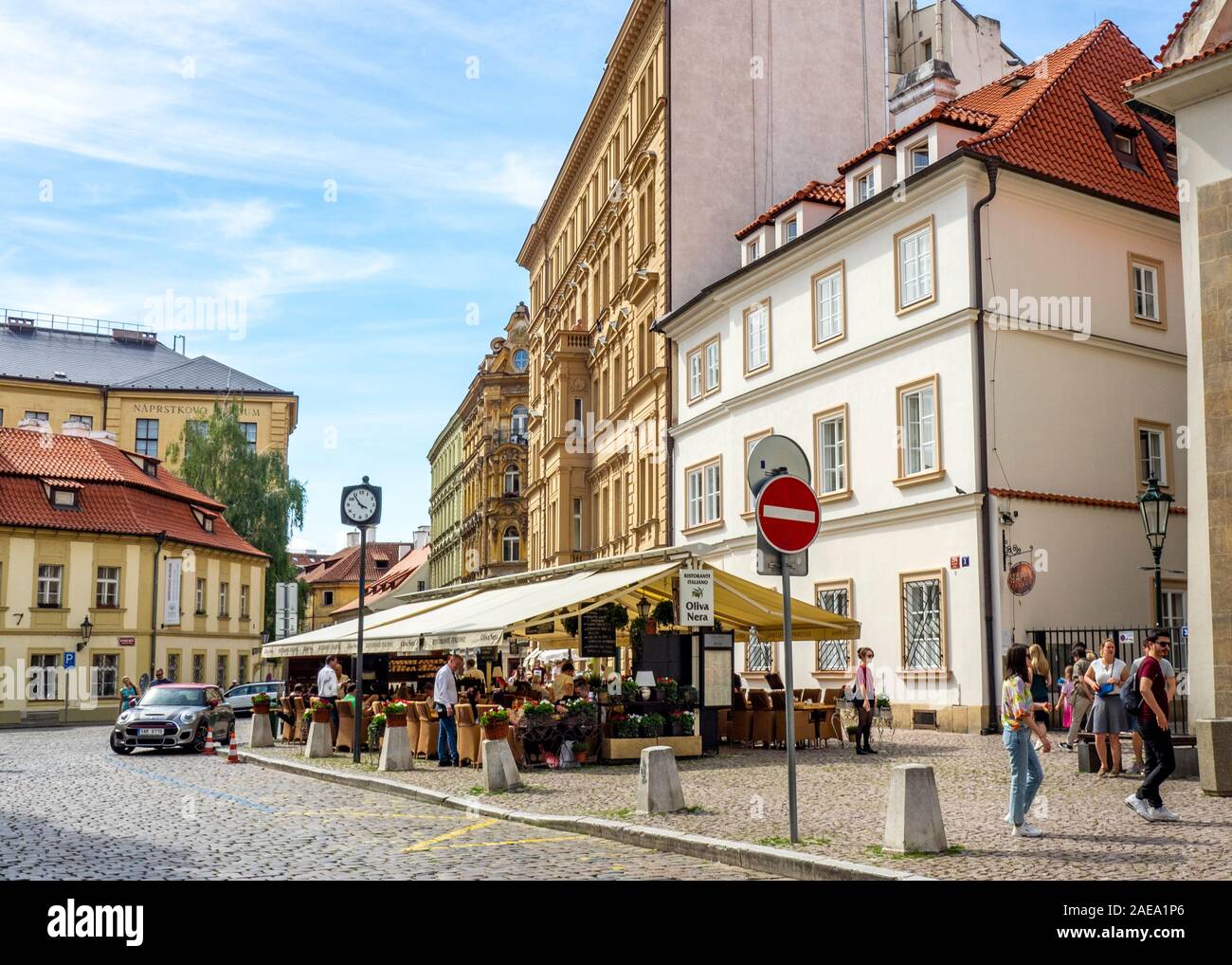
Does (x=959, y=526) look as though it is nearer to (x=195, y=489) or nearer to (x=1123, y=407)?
(x=1123, y=407)

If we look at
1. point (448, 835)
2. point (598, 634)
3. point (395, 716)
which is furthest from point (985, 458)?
point (448, 835)

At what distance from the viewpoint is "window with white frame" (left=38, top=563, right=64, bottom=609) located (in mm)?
51000

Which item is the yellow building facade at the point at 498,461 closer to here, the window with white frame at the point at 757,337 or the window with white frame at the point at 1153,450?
the window with white frame at the point at 757,337

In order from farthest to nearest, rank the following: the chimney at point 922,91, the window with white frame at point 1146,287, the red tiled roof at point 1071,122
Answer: the chimney at point 922,91 → the window with white frame at point 1146,287 → the red tiled roof at point 1071,122

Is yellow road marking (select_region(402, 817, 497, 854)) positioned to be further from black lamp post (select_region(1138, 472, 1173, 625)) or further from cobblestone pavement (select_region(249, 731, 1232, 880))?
black lamp post (select_region(1138, 472, 1173, 625))

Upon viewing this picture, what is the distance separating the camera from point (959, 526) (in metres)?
25.3

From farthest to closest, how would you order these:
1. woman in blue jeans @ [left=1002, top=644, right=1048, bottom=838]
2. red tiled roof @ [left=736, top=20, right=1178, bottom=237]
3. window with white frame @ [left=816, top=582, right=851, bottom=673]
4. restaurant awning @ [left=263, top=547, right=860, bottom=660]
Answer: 1. window with white frame @ [left=816, top=582, right=851, bottom=673]
2. red tiled roof @ [left=736, top=20, right=1178, bottom=237]
3. restaurant awning @ [left=263, top=547, right=860, bottom=660]
4. woman in blue jeans @ [left=1002, top=644, right=1048, bottom=838]

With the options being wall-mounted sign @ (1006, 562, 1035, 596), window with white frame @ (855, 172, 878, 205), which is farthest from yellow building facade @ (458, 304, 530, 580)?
wall-mounted sign @ (1006, 562, 1035, 596)

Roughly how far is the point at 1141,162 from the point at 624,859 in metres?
24.4

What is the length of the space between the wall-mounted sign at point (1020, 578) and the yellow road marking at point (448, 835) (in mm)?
13805

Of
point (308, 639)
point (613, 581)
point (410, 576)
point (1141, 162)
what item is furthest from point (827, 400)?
point (410, 576)

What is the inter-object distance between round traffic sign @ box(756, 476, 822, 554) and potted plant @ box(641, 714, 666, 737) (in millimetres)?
9859

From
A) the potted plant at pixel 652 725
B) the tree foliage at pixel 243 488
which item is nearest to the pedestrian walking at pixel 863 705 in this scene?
the potted plant at pixel 652 725

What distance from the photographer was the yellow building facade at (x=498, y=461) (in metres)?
74.5
